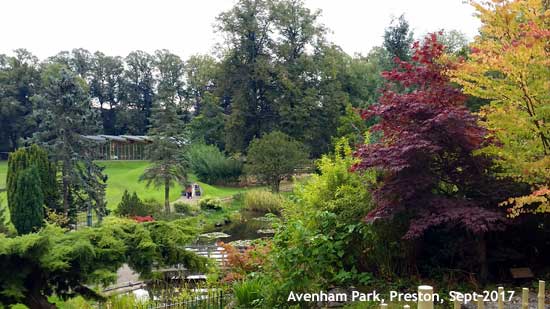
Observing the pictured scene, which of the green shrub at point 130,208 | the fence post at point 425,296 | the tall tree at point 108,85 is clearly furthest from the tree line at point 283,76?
the fence post at point 425,296

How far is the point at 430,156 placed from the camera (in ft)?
16.6

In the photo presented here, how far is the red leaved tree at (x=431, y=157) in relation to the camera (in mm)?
4688

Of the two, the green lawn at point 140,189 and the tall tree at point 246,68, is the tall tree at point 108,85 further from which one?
the tall tree at point 246,68

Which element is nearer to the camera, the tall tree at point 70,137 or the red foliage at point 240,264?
the red foliage at point 240,264

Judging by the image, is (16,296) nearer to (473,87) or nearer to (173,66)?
(473,87)

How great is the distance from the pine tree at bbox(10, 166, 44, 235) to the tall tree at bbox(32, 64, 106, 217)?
38.1 inches

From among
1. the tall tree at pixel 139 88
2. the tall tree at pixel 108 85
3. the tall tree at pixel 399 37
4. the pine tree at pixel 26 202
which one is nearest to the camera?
the pine tree at pixel 26 202

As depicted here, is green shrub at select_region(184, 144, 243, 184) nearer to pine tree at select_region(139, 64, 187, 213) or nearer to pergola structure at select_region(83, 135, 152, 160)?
pine tree at select_region(139, 64, 187, 213)

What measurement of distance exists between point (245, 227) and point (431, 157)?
12.4m

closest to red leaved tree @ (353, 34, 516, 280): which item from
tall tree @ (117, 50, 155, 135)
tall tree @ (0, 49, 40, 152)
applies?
tall tree @ (0, 49, 40, 152)

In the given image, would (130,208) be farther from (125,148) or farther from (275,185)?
(125,148)

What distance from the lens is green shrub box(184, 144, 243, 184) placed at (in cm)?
2675

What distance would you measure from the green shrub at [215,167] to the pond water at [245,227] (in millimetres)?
7410

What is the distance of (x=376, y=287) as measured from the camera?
17.0ft
